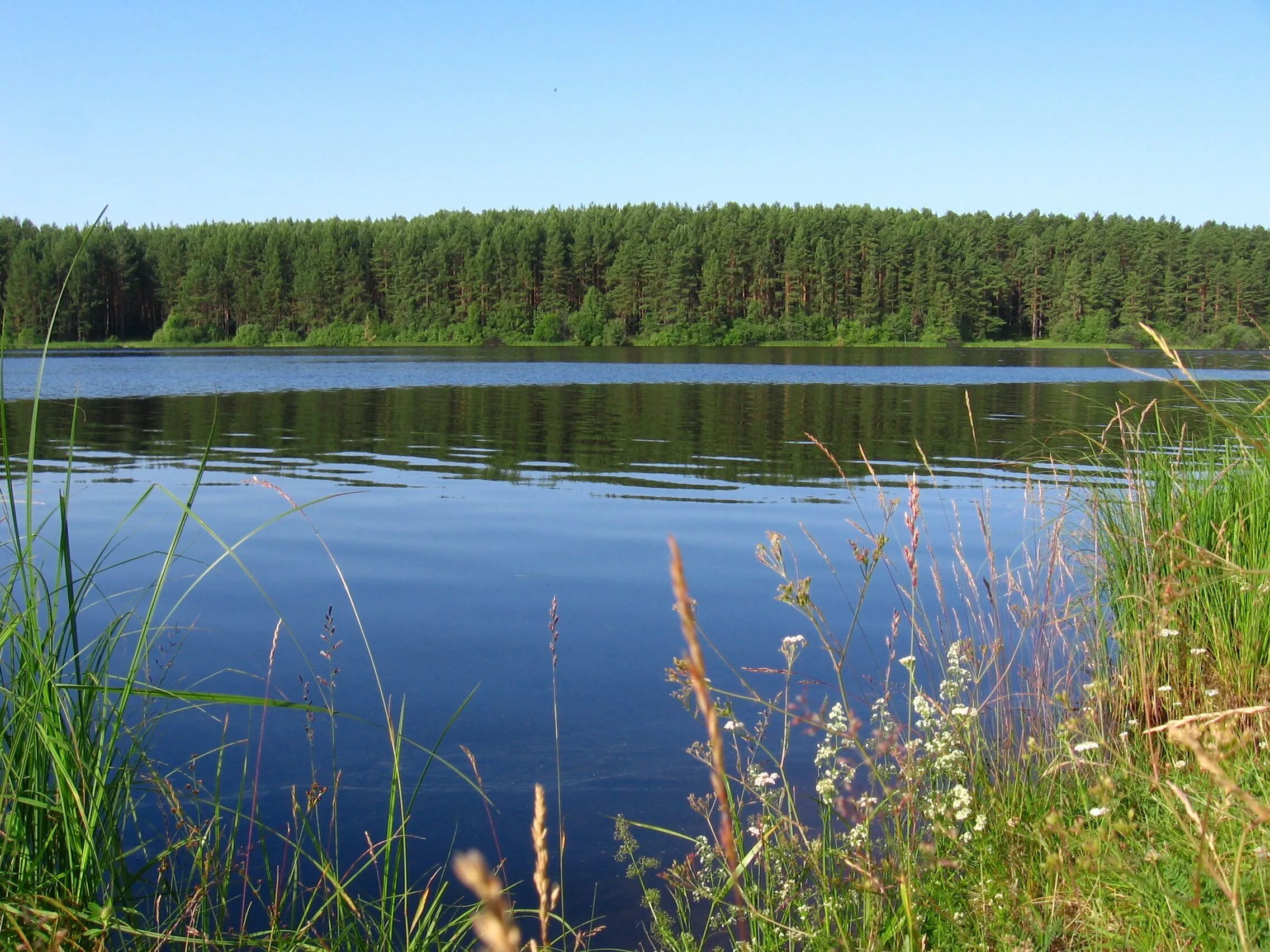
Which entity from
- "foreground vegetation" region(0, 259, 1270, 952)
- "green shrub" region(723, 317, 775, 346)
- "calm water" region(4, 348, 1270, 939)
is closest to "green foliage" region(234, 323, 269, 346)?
"green shrub" region(723, 317, 775, 346)

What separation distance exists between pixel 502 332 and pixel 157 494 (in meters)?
83.8

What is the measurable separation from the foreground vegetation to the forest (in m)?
89.2

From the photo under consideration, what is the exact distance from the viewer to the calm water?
16.4ft

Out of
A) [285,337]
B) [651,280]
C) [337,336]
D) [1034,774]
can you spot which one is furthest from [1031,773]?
[285,337]

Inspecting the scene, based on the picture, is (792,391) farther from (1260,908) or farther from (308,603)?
(1260,908)

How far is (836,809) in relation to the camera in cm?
285

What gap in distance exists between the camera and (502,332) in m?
95.6

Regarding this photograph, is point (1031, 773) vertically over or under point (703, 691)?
under

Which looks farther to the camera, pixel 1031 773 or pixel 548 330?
pixel 548 330

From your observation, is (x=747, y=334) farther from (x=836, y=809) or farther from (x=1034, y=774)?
(x=836, y=809)

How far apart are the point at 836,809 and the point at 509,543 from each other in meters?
7.56

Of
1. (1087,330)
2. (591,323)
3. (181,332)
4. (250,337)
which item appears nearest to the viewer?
(181,332)

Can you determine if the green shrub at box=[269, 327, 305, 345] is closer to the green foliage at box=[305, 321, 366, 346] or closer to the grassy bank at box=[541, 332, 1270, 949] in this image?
the green foliage at box=[305, 321, 366, 346]

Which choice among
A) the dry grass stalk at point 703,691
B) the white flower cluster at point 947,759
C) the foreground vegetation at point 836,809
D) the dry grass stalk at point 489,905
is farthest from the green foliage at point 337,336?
the dry grass stalk at point 489,905
